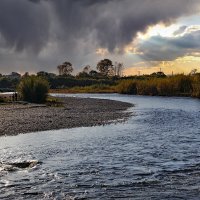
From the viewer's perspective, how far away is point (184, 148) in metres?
20.1

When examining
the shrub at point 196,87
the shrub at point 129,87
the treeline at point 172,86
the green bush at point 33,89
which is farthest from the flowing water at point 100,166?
the shrub at point 129,87

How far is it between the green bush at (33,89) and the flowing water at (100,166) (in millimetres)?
29644

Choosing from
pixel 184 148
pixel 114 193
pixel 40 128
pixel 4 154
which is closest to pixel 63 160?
pixel 4 154

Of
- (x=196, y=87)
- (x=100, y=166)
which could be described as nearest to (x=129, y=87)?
(x=196, y=87)

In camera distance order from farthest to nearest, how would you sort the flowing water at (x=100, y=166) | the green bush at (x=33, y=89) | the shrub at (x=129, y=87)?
the shrub at (x=129, y=87), the green bush at (x=33, y=89), the flowing water at (x=100, y=166)

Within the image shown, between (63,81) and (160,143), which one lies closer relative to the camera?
(160,143)

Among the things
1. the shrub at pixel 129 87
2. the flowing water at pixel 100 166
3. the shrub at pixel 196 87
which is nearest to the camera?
the flowing water at pixel 100 166

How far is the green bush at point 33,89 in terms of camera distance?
54.7m

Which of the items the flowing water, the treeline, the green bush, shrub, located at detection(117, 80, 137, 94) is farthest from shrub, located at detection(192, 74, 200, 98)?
the flowing water

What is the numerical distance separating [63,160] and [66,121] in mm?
15816

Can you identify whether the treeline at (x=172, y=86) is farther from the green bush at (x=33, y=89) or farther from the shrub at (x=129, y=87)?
the green bush at (x=33, y=89)

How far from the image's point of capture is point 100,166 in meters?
15.8

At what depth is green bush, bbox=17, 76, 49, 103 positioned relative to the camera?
180 feet

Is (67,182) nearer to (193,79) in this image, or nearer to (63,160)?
(63,160)
